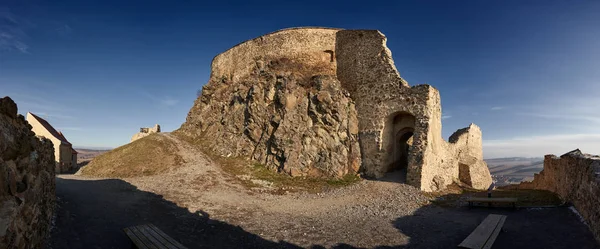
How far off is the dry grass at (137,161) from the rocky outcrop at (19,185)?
12.5m

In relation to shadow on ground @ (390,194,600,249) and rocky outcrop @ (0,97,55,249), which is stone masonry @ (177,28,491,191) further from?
rocky outcrop @ (0,97,55,249)

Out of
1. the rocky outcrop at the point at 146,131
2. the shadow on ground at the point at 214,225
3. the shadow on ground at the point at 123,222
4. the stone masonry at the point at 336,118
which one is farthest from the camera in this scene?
the rocky outcrop at the point at 146,131

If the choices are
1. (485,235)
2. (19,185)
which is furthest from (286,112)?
(19,185)

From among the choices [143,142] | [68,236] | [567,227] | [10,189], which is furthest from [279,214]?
[143,142]

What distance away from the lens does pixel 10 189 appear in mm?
4418

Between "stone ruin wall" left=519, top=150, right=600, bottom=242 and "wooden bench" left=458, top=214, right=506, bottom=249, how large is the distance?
2236 mm

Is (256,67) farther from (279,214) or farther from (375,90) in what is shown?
(279,214)

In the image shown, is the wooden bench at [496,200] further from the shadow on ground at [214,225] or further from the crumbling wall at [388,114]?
the crumbling wall at [388,114]

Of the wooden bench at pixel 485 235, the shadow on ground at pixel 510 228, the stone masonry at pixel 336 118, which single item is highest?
the stone masonry at pixel 336 118

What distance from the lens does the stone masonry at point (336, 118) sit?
60.4 ft

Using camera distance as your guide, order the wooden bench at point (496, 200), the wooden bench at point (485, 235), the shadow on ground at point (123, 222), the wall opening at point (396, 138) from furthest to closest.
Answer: the wall opening at point (396, 138), the wooden bench at point (496, 200), the shadow on ground at point (123, 222), the wooden bench at point (485, 235)

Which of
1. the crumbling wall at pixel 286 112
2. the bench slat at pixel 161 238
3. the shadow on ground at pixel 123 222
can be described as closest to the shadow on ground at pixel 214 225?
the shadow on ground at pixel 123 222

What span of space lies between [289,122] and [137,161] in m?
10.5

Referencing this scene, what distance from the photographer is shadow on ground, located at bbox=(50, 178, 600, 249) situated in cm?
796
